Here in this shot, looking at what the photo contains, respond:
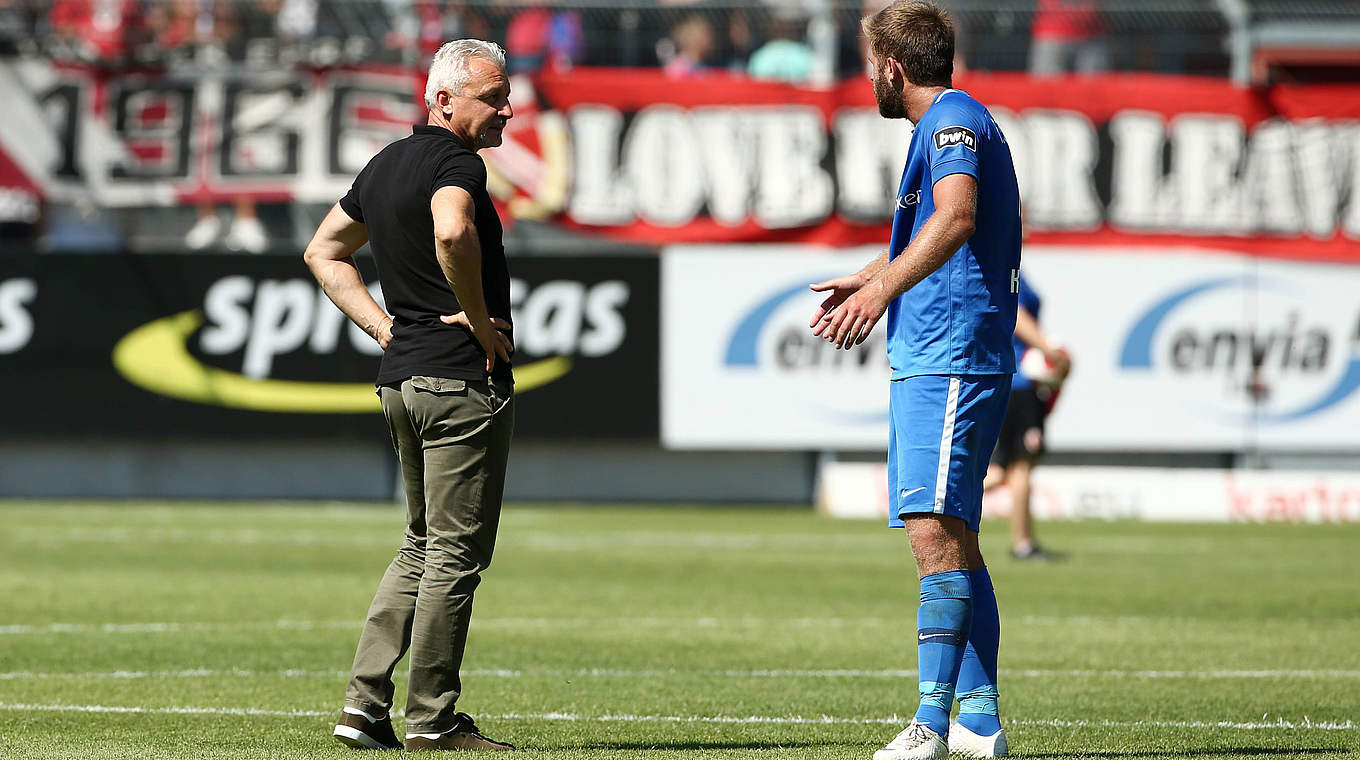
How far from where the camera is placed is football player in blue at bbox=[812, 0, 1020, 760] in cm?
550

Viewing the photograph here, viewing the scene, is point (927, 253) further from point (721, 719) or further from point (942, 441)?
point (721, 719)

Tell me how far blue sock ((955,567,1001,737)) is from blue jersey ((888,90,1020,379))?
720 mm

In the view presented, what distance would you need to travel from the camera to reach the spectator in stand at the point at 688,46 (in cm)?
1980

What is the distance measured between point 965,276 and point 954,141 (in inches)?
16.6

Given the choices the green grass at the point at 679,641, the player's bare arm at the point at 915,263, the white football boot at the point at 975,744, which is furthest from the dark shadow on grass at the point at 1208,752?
the player's bare arm at the point at 915,263

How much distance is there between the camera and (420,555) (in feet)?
19.7

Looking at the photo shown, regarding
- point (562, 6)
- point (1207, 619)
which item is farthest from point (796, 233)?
point (1207, 619)

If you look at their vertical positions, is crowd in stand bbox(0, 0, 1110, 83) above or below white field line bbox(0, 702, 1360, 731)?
above

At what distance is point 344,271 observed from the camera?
6.19 meters

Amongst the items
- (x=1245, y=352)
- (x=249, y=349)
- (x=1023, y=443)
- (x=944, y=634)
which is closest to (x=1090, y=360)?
(x=1245, y=352)

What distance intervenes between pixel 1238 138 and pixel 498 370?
15.2m

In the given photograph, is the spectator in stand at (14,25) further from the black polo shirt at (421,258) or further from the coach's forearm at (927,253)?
the coach's forearm at (927,253)

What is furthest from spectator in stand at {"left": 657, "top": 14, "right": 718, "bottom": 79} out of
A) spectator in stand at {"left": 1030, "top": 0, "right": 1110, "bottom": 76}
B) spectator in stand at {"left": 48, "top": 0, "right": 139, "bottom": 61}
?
spectator in stand at {"left": 48, "top": 0, "right": 139, "bottom": 61}

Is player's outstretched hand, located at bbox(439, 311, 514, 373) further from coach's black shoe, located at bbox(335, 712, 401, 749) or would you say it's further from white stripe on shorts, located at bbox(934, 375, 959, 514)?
white stripe on shorts, located at bbox(934, 375, 959, 514)
